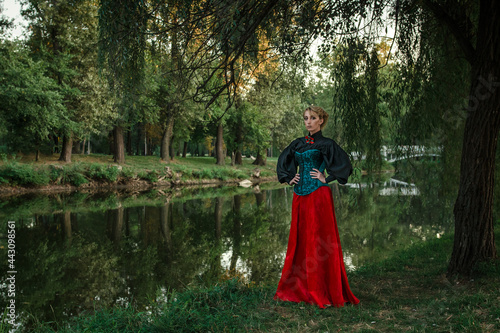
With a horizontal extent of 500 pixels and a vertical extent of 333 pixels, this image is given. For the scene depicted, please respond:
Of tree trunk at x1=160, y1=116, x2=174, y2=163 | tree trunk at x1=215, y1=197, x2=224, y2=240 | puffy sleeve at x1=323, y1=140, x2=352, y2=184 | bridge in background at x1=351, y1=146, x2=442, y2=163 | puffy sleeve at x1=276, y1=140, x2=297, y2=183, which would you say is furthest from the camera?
tree trunk at x1=160, y1=116, x2=174, y2=163

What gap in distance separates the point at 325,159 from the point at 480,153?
185cm

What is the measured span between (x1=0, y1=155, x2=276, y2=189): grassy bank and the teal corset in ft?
50.4

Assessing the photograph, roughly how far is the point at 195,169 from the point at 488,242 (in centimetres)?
2046

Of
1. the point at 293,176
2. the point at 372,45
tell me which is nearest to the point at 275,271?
the point at 293,176

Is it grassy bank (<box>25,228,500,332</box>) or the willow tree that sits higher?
the willow tree

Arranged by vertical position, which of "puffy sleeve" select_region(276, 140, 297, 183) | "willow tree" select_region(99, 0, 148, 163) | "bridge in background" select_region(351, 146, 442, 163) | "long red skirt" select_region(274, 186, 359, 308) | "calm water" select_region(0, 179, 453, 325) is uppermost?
"willow tree" select_region(99, 0, 148, 163)

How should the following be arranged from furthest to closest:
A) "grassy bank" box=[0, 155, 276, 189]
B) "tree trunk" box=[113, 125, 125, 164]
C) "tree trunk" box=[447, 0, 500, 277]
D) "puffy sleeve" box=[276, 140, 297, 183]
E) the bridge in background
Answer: "tree trunk" box=[113, 125, 125, 164] → "grassy bank" box=[0, 155, 276, 189] → the bridge in background → "tree trunk" box=[447, 0, 500, 277] → "puffy sleeve" box=[276, 140, 297, 183]

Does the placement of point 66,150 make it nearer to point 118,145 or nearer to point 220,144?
point 118,145

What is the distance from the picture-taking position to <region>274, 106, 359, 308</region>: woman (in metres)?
3.82

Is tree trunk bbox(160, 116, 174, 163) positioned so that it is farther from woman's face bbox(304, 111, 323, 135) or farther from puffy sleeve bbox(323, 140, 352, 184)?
puffy sleeve bbox(323, 140, 352, 184)

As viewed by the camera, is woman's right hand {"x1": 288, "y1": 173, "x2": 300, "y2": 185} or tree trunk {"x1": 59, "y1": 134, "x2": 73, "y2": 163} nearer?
woman's right hand {"x1": 288, "y1": 173, "x2": 300, "y2": 185}

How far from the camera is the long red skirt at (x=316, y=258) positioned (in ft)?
12.5

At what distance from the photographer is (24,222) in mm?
10164

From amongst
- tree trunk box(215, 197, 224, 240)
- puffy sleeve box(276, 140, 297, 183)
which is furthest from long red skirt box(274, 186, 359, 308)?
tree trunk box(215, 197, 224, 240)
